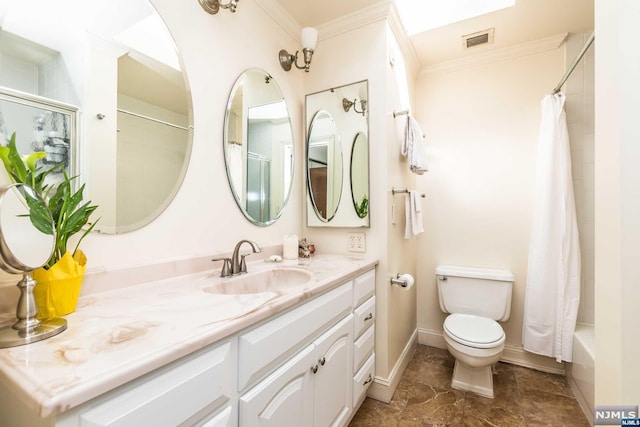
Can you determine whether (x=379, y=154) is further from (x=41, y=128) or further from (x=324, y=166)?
(x=41, y=128)

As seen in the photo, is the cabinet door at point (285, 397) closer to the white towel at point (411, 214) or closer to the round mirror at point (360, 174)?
the round mirror at point (360, 174)

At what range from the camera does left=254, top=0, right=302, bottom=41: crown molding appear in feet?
5.34

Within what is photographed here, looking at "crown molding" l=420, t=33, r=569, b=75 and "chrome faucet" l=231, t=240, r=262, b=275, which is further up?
"crown molding" l=420, t=33, r=569, b=75

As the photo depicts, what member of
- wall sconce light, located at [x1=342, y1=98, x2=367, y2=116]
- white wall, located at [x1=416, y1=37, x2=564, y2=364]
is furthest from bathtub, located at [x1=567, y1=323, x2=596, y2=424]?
wall sconce light, located at [x1=342, y1=98, x2=367, y2=116]

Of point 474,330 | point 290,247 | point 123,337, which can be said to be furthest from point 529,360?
point 123,337

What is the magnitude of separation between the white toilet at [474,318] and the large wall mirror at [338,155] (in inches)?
38.1

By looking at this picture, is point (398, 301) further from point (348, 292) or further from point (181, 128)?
point (181, 128)

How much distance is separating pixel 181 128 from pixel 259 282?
30.0 inches

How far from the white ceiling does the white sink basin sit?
159 cm

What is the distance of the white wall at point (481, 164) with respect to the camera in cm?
215

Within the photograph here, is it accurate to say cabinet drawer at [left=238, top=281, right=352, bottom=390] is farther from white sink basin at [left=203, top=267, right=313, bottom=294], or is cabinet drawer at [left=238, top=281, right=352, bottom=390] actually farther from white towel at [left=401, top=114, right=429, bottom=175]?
white towel at [left=401, top=114, right=429, bottom=175]

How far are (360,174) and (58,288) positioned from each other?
152 centimetres

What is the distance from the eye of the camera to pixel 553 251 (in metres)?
1.91

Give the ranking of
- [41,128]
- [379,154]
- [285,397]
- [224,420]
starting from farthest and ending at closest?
[379,154]
[285,397]
[41,128]
[224,420]
